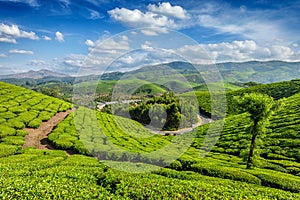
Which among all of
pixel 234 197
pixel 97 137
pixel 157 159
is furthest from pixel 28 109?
pixel 234 197

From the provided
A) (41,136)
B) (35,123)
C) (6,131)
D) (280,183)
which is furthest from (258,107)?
(35,123)

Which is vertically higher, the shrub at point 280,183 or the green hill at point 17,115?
the green hill at point 17,115

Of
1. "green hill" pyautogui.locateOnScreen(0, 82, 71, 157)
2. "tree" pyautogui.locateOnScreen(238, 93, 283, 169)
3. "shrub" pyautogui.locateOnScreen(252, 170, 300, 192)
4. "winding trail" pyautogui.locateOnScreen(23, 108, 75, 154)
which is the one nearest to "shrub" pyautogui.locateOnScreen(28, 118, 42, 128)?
"green hill" pyautogui.locateOnScreen(0, 82, 71, 157)

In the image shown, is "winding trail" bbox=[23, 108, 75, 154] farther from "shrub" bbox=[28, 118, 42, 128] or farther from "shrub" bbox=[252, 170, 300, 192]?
"shrub" bbox=[252, 170, 300, 192]

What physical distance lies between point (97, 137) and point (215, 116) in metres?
68.3

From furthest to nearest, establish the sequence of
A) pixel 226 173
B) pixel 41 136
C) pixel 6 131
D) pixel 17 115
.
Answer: pixel 17 115, pixel 41 136, pixel 6 131, pixel 226 173

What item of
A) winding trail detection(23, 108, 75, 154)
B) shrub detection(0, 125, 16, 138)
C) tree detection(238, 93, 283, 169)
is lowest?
winding trail detection(23, 108, 75, 154)

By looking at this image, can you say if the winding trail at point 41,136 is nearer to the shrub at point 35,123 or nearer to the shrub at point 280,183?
the shrub at point 35,123

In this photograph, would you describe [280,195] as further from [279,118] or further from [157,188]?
[279,118]

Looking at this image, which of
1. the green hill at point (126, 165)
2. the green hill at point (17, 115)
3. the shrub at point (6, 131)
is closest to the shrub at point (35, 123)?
the green hill at point (17, 115)

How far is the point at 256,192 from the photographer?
47.1ft

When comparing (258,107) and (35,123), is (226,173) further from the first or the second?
(35,123)

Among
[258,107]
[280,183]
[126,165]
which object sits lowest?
[280,183]

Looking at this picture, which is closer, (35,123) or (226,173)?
(226,173)
